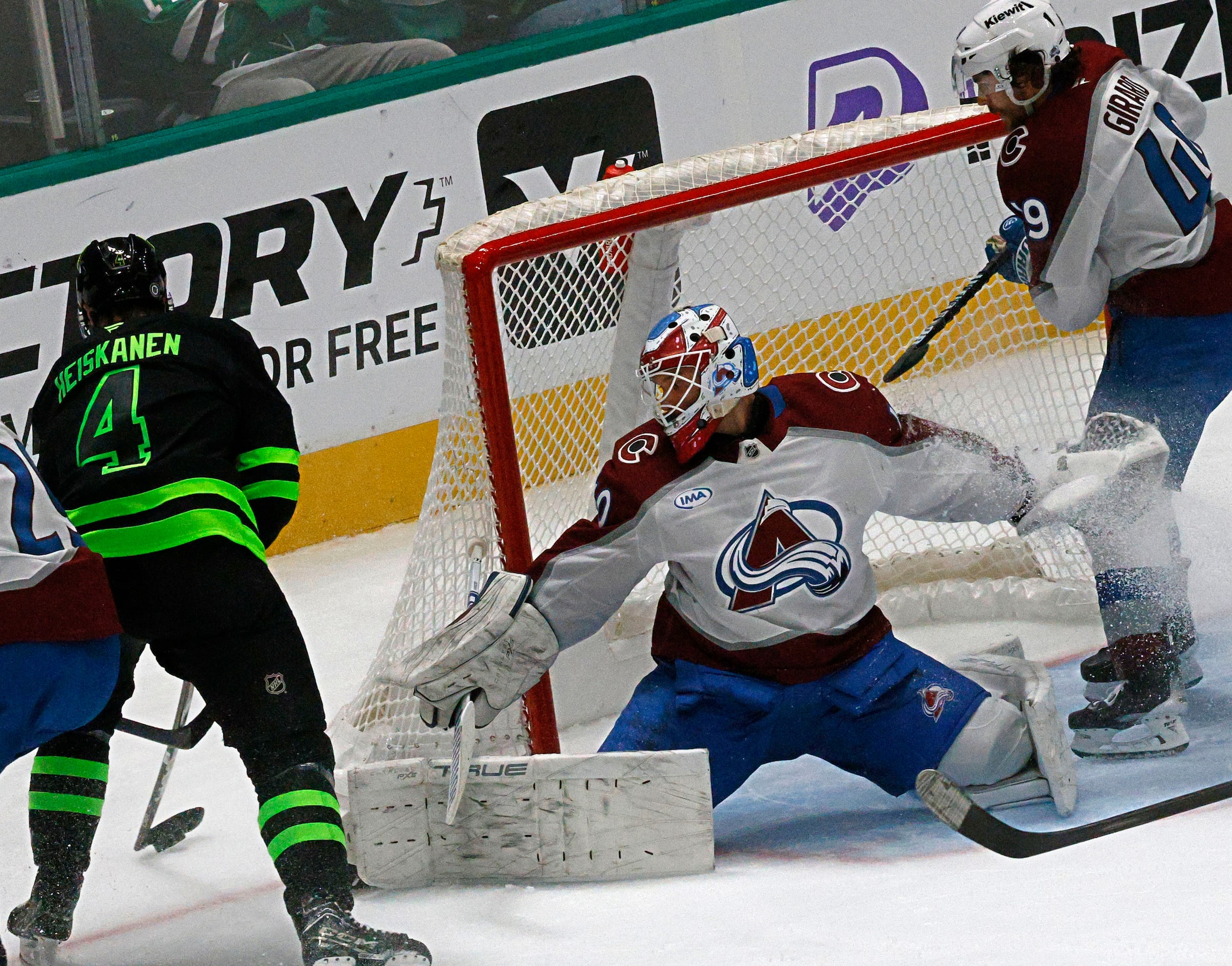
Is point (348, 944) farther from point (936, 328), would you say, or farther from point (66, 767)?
point (936, 328)

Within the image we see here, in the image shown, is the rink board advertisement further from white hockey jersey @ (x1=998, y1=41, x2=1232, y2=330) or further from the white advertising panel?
white hockey jersey @ (x1=998, y1=41, x2=1232, y2=330)

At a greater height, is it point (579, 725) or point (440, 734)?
point (440, 734)

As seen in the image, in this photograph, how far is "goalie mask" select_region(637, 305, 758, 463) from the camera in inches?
103

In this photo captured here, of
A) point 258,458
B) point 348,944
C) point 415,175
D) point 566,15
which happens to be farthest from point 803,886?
point 566,15

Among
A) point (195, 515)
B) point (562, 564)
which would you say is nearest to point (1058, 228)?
point (562, 564)

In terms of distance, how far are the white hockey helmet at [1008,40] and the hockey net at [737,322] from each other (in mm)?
289

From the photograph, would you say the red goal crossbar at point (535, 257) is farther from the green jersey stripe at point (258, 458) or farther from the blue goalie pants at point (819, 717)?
the green jersey stripe at point (258, 458)

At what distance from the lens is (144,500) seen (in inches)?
97.0

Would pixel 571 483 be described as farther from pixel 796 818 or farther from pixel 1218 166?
pixel 1218 166

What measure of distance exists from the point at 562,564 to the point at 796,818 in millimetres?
594

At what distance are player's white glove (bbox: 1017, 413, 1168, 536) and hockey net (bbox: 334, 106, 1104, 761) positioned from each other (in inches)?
21.2

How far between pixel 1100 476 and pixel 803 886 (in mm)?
796

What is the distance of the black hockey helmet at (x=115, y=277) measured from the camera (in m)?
2.67

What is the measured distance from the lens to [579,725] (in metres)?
3.43
